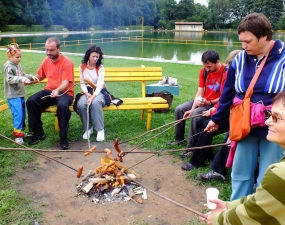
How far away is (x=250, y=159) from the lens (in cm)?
289

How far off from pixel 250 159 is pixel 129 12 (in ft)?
279

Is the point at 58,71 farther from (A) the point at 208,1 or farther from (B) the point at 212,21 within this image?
(A) the point at 208,1

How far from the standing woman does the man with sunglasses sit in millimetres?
2710

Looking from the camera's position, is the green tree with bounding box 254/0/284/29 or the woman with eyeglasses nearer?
the woman with eyeglasses

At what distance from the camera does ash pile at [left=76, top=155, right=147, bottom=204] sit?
3.63 metres

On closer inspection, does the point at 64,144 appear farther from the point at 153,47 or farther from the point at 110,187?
the point at 153,47

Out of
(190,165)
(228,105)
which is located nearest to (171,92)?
(190,165)

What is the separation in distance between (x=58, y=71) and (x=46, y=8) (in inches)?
2507

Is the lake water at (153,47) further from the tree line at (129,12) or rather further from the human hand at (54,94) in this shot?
the tree line at (129,12)

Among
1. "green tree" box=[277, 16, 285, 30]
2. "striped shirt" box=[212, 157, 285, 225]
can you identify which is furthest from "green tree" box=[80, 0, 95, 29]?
"striped shirt" box=[212, 157, 285, 225]

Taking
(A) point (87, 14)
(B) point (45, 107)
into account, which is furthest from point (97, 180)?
(A) point (87, 14)

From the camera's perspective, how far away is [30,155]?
185 inches

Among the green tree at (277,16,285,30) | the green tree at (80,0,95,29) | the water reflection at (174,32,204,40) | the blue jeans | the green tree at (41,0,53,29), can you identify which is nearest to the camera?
the blue jeans

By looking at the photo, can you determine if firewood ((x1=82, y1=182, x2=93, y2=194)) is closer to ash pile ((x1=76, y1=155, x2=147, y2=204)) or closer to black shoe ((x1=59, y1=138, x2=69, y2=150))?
ash pile ((x1=76, y1=155, x2=147, y2=204))
